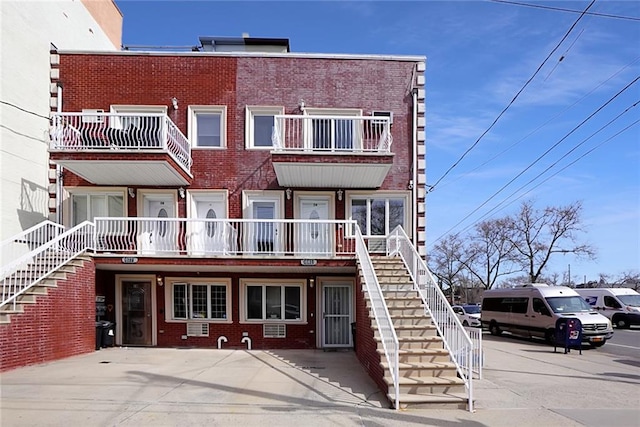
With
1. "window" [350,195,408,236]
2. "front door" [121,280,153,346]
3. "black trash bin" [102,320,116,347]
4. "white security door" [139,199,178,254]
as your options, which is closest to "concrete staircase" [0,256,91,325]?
Result: "white security door" [139,199,178,254]

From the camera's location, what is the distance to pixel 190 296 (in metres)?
14.1

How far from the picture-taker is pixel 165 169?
12859mm

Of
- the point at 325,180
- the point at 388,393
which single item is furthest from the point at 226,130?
the point at 388,393

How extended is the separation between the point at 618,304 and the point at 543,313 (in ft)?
37.6

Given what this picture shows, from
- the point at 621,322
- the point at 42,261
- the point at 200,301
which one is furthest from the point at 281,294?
the point at 621,322

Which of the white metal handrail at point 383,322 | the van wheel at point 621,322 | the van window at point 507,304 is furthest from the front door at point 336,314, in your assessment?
the van wheel at point 621,322

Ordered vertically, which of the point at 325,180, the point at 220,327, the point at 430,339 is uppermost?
the point at 325,180

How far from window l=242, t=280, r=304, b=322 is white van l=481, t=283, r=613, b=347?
9305 millimetres

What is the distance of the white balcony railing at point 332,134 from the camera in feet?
42.0

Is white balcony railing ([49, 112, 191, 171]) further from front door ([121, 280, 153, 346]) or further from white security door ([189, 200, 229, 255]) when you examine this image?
front door ([121, 280, 153, 346])

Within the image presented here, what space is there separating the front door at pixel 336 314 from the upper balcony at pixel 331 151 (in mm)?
3284

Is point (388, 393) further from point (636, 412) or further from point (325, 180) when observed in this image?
point (325, 180)

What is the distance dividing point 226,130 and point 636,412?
40.1ft

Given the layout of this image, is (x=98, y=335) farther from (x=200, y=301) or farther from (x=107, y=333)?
(x=200, y=301)
